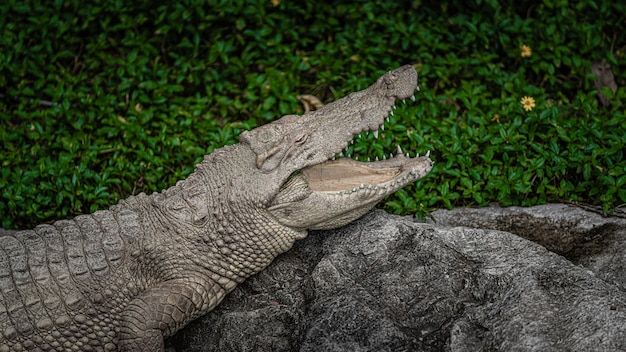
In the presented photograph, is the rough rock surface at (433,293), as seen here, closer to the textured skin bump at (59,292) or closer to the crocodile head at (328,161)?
the crocodile head at (328,161)

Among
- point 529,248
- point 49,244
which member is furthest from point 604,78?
point 49,244

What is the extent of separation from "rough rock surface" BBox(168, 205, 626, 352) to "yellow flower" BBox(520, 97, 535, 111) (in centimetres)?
130

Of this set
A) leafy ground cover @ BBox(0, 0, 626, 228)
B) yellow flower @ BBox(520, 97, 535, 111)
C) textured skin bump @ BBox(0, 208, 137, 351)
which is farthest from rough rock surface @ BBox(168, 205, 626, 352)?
yellow flower @ BBox(520, 97, 535, 111)

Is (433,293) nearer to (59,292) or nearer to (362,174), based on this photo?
(362,174)

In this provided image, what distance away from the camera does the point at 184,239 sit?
12.9 ft

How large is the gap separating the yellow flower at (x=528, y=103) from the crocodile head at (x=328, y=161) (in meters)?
1.83

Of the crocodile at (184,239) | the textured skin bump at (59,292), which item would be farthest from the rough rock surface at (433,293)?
the textured skin bump at (59,292)

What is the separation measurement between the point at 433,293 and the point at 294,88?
3.01m

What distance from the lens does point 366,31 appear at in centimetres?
643

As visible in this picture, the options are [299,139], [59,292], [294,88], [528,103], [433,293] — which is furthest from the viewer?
[294,88]

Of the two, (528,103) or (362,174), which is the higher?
(362,174)

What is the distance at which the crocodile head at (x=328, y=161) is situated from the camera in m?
3.93

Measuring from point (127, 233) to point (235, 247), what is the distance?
0.58m

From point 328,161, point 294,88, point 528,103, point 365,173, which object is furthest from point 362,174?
point 294,88
